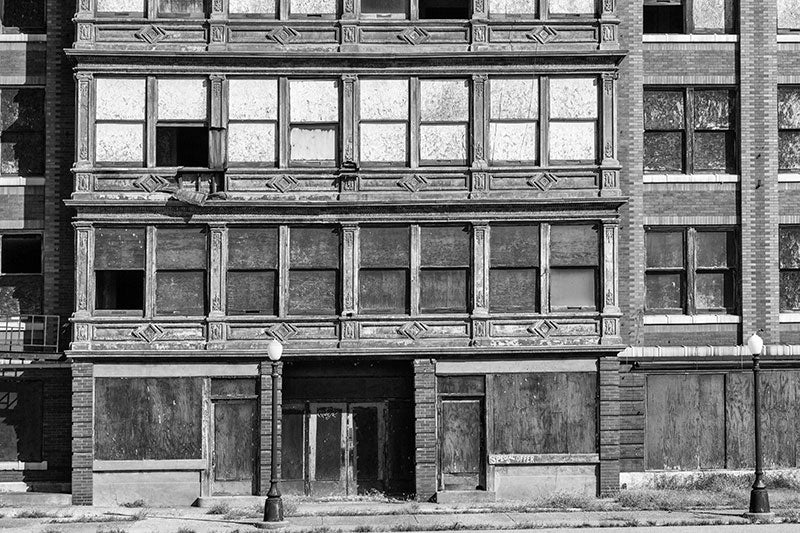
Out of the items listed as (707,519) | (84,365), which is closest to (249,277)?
(84,365)

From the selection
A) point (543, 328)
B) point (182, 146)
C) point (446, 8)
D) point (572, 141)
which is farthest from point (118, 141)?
point (543, 328)

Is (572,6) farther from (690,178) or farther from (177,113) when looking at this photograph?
(177,113)

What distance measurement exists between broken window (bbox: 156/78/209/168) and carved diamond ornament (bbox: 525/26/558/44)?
7.83 m

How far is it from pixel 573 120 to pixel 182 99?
366 inches

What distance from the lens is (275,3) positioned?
99.7 ft

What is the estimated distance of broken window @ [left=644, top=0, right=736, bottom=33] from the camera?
3188 centimetres

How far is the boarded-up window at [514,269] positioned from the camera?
30297 mm

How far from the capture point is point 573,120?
1195 inches

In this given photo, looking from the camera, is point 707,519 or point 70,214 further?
point 70,214

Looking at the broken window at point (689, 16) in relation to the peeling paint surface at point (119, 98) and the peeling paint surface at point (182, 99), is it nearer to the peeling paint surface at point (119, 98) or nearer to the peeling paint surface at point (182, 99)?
the peeling paint surface at point (182, 99)

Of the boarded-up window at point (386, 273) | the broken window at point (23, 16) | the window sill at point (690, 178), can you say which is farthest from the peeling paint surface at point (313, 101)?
the window sill at point (690, 178)

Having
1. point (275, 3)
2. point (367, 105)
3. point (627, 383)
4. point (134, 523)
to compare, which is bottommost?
point (134, 523)

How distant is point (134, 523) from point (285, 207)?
8.01m

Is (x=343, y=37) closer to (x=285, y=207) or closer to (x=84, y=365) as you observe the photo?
(x=285, y=207)
